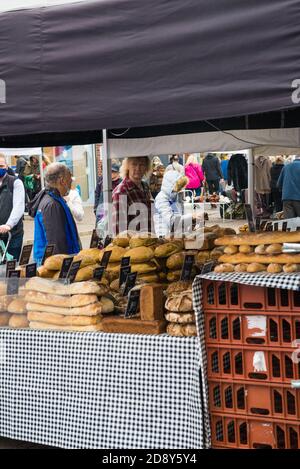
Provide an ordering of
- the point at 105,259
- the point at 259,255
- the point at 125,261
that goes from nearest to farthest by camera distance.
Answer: the point at 259,255 → the point at 125,261 → the point at 105,259

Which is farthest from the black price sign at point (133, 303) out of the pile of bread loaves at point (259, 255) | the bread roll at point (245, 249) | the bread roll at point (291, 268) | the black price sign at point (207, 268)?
the bread roll at point (291, 268)

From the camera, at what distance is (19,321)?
4.07 meters

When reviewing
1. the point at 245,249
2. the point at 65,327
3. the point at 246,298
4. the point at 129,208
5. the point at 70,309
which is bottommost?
the point at 65,327

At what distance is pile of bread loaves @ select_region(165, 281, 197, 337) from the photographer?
11.7ft

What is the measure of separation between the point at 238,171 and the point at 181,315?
13.0 m

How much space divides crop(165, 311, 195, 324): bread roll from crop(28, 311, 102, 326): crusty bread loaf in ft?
1.54

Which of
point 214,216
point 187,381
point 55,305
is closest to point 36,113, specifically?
point 55,305

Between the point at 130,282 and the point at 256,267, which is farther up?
the point at 256,267

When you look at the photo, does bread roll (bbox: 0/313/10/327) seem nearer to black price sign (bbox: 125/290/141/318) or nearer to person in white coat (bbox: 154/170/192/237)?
black price sign (bbox: 125/290/141/318)

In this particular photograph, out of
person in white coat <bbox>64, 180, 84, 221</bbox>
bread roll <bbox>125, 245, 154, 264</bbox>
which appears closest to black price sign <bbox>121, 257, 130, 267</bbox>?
bread roll <bbox>125, 245, 154, 264</bbox>

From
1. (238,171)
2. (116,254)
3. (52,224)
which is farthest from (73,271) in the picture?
(238,171)

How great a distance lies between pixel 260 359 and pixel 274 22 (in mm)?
1569

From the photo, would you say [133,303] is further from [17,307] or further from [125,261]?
[17,307]

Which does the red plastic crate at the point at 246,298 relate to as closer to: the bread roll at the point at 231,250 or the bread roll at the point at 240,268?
the bread roll at the point at 240,268
